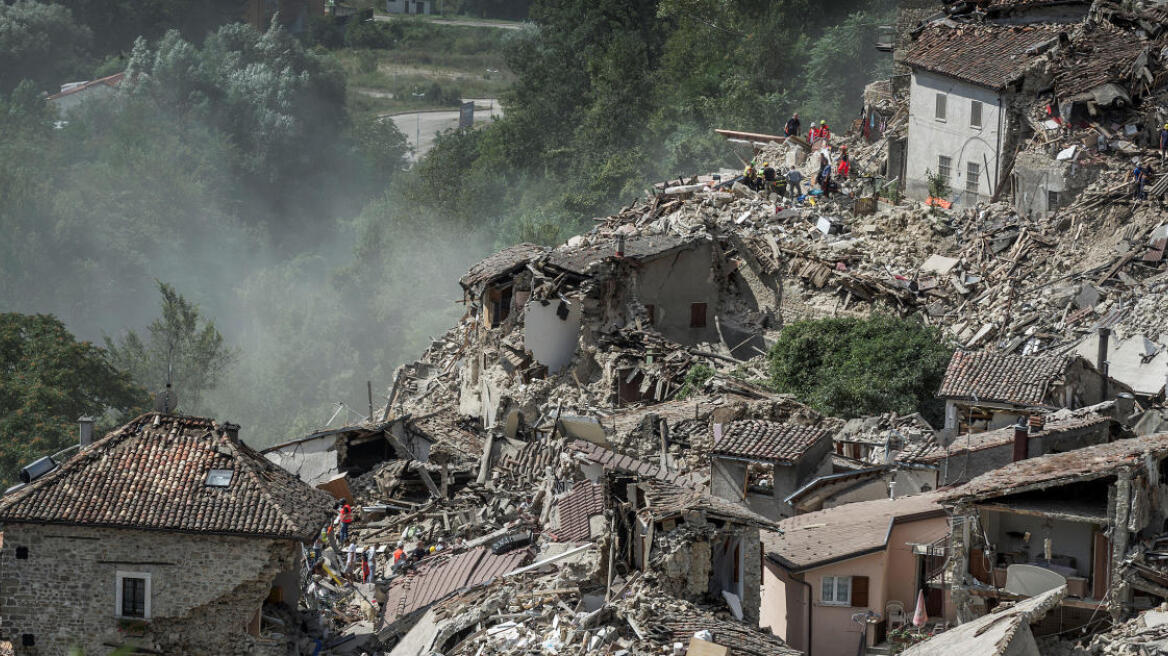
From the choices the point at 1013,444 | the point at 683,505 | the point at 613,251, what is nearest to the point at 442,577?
the point at 683,505

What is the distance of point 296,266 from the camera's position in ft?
344

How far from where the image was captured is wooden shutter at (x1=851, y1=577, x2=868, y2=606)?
1164 inches

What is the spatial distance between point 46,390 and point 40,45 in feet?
223

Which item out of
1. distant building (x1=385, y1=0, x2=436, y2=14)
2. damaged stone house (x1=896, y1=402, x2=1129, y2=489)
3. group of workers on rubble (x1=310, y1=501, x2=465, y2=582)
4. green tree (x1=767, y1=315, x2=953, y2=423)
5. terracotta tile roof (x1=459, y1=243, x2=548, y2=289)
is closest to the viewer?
damaged stone house (x1=896, y1=402, x2=1129, y2=489)

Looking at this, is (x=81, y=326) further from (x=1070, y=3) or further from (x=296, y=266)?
(x=1070, y=3)

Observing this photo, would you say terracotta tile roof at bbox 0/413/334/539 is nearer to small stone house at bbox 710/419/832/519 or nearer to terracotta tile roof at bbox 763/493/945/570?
small stone house at bbox 710/419/832/519

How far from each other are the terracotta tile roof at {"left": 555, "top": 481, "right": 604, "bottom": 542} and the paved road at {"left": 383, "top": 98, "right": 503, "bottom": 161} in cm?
8036

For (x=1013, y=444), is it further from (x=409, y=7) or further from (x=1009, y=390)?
(x=409, y=7)

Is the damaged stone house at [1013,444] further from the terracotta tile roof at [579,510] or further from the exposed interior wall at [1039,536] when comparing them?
the terracotta tile roof at [579,510]

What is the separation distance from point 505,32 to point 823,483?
89745mm

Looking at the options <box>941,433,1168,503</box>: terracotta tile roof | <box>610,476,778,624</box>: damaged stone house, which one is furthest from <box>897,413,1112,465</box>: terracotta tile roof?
<box>610,476,778,624</box>: damaged stone house

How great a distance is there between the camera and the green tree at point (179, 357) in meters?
81.5

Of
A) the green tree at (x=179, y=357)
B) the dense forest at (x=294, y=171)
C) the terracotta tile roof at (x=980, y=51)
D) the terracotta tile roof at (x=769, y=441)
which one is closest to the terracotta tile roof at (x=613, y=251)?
the terracotta tile roof at (x=980, y=51)

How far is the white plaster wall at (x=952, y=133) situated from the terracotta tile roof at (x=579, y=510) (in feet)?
67.8
